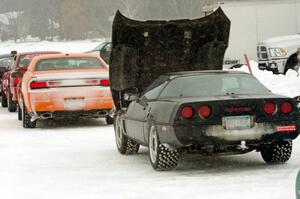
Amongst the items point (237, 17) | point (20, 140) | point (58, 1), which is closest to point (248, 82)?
point (20, 140)

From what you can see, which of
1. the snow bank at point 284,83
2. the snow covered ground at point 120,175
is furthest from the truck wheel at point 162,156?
the snow bank at point 284,83

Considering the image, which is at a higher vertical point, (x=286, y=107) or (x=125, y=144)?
(x=286, y=107)

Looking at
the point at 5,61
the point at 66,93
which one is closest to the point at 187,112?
the point at 66,93

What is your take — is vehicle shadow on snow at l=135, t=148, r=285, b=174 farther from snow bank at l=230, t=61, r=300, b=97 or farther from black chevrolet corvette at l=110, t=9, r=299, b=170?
snow bank at l=230, t=61, r=300, b=97

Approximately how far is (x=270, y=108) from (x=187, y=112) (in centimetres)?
98

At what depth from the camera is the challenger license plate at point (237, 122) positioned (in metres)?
9.05

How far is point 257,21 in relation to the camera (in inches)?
1057

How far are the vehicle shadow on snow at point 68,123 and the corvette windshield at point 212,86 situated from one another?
6.09m

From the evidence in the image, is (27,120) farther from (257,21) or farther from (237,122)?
(257,21)

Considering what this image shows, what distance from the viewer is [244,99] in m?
9.16

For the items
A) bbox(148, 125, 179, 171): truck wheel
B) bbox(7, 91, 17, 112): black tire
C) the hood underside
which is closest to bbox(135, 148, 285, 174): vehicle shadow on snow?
bbox(148, 125, 179, 171): truck wheel

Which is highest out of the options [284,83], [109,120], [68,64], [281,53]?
[68,64]

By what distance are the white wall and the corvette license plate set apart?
41.3ft

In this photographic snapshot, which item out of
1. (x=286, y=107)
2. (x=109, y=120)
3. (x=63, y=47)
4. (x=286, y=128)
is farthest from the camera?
(x=63, y=47)
